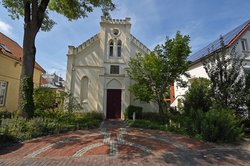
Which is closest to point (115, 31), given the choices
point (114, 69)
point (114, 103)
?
point (114, 69)

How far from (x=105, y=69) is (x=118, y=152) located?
34.5 ft

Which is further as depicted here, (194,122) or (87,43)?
(87,43)

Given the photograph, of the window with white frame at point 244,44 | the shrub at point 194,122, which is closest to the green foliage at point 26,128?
the shrub at point 194,122

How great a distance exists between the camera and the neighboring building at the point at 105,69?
15.0m

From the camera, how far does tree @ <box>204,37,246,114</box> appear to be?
9.06m

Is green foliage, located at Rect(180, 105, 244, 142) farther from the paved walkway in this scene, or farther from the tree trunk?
the tree trunk

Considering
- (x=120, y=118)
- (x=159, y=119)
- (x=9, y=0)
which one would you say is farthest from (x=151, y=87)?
(x=9, y=0)

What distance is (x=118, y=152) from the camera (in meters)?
5.75

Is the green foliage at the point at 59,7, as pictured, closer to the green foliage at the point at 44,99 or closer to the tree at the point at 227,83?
the green foliage at the point at 44,99

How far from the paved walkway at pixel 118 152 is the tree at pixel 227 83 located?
9.25 feet

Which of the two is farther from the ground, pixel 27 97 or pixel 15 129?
pixel 27 97

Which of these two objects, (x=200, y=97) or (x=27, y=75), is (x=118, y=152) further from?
(x=27, y=75)

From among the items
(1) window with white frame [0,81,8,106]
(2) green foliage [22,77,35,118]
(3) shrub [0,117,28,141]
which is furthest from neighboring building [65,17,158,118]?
(3) shrub [0,117,28,141]

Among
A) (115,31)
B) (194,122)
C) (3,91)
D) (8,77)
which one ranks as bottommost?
(194,122)
